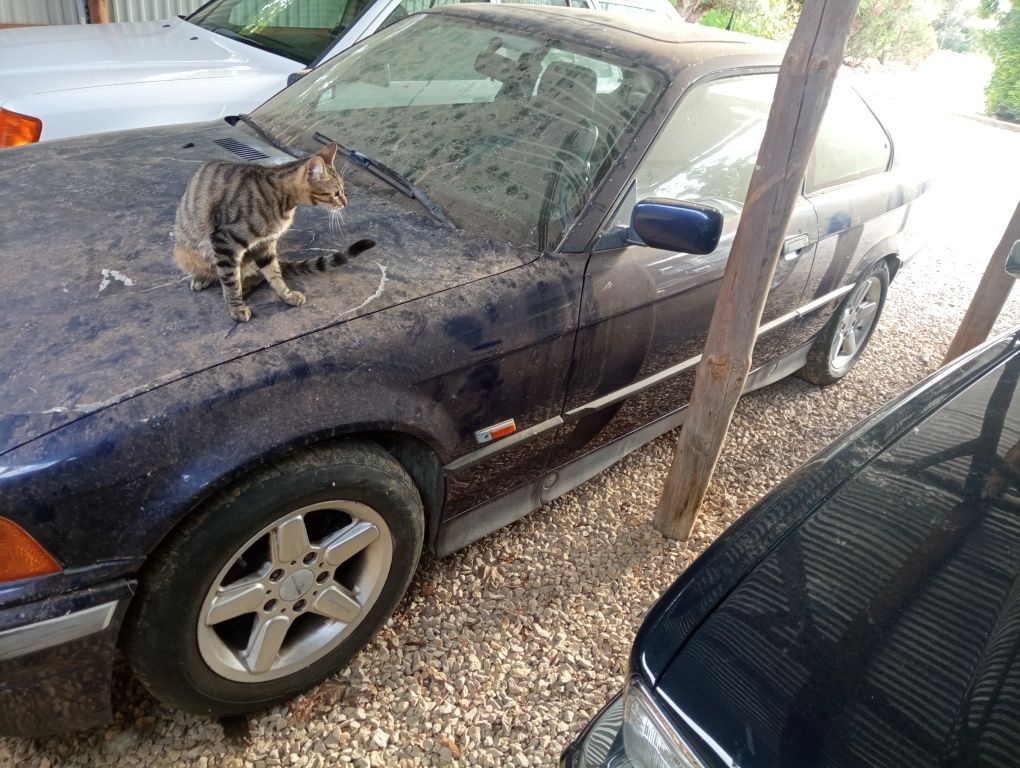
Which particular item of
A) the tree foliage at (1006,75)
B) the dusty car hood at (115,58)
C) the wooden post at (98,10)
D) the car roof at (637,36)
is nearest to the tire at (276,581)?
the car roof at (637,36)

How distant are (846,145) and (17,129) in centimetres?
379

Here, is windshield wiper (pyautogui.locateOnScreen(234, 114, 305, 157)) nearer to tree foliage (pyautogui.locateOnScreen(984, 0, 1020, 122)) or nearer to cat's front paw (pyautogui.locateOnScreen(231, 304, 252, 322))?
cat's front paw (pyautogui.locateOnScreen(231, 304, 252, 322))

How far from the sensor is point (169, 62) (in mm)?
4148

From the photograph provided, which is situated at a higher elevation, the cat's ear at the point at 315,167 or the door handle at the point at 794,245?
the cat's ear at the point at 315,167

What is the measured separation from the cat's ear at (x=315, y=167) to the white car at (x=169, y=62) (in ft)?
5.48

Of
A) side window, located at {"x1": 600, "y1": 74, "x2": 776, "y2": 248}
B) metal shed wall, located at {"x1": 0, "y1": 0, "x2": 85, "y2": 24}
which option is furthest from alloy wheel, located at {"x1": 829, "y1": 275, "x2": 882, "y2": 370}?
metal shed wall, located at {"x1": 0, "y1": 0, "x2": 85, "y2": 24}

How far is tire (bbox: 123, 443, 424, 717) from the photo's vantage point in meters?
1.68

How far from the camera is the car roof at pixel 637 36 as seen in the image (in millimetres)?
2668

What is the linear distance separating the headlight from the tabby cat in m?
1.20

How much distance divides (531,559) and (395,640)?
23.7 inches

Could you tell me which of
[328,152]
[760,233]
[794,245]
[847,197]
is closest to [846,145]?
[847,197]

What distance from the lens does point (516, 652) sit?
2.38 meters

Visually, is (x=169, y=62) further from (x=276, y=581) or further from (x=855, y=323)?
(x=855, y=323)

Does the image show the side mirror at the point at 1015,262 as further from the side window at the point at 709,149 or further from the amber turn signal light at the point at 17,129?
the amber turn signal light at the point at 17,129
